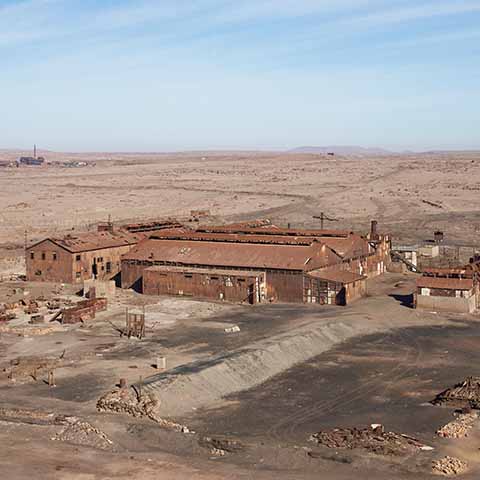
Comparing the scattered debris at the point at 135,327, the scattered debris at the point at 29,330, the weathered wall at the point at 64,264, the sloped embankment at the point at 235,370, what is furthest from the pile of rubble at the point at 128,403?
the weathered wall at the point at 64,264

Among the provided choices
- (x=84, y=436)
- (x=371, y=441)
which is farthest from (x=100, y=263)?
(x=371, y=441)

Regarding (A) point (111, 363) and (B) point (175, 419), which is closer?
(B) point (175, 419)

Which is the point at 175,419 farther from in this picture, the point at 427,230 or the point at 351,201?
the point at 351,201

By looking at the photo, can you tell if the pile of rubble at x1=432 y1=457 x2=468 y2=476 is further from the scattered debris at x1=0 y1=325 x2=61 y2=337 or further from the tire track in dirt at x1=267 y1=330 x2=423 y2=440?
the scattered debris at x1=0 y1=325 x2=61 y2=337

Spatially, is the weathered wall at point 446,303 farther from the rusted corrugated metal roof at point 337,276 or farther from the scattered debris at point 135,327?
the scattered debris at point 135,327

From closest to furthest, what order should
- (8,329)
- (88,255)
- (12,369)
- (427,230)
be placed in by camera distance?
(12,369) → (8,329) → (88,255) → (427,230)

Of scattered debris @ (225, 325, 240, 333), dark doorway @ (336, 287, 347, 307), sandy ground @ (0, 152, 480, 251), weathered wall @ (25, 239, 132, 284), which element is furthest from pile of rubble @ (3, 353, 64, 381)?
sandy ground @ (0, 152, 480, 251)

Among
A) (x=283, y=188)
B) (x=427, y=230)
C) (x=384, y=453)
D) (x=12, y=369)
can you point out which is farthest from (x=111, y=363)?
(x=283, y=188)
